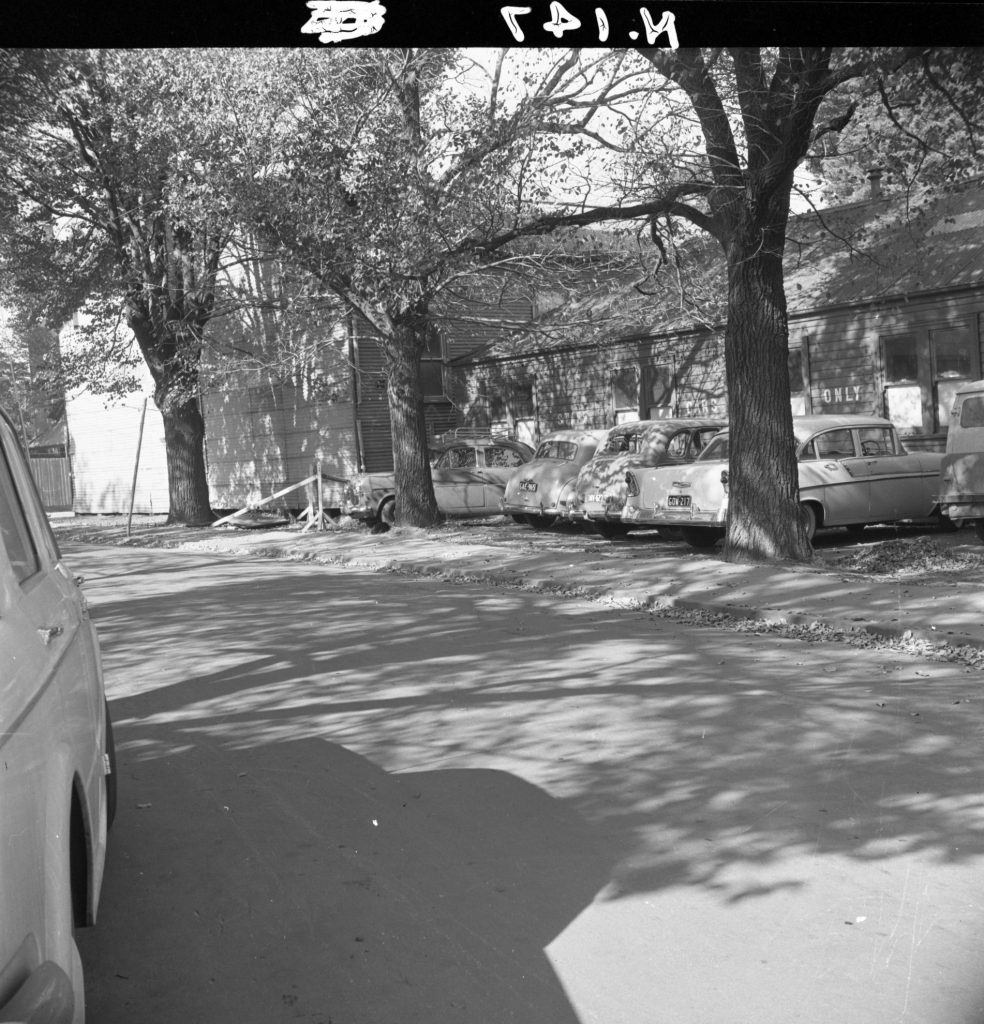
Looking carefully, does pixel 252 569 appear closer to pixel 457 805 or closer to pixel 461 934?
pixel 457 805

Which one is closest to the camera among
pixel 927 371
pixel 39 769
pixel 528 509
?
pixel 39 769

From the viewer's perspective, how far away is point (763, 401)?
14125 mm

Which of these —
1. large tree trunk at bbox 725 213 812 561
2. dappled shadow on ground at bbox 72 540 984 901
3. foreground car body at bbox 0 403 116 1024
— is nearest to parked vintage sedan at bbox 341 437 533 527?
large tree trunk at bbox 725 213 812 561

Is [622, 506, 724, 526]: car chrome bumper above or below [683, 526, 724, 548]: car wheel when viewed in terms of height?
above

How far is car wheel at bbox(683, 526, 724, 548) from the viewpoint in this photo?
17734 millimetres

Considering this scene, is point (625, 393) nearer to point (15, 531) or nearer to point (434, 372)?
point (434, 372)

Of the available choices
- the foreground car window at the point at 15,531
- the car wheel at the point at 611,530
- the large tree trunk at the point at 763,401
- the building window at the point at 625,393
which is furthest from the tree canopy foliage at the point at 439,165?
the foreground car window at the point at 15,531

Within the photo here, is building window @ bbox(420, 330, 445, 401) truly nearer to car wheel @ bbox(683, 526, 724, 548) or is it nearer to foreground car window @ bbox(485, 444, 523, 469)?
foreground car window @ bbox(485, 444, 523, 469)

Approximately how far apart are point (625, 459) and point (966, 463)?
17.8ft

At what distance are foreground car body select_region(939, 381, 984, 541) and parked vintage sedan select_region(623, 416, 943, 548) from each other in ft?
4.37

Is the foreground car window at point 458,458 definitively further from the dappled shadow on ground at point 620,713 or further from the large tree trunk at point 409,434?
the dappled shadow on ground at point 620,713

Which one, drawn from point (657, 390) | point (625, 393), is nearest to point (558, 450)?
point (657, 390)
